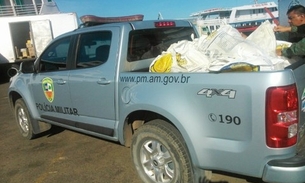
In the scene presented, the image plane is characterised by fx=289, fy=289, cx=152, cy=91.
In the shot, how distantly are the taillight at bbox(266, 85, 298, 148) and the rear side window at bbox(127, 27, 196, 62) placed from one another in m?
1.72

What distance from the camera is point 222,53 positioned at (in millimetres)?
2699

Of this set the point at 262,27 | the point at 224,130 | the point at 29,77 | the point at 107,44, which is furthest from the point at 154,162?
the point at 29,77

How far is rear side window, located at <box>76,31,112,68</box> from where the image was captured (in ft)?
11.3

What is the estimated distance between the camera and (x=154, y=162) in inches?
118

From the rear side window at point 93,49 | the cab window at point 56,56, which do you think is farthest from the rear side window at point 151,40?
the cab window at point 56,56

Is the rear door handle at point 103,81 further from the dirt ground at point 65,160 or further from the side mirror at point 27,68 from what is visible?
the side mirror at point 27,68

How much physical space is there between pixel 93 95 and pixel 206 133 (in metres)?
1.58

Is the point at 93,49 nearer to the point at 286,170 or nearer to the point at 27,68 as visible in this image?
the point at 27,68

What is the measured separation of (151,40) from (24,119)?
296 cm

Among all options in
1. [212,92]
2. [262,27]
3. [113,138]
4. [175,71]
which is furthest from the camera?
[113,138]

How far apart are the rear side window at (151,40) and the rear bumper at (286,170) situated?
1874 mm

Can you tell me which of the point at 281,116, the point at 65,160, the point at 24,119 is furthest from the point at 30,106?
the point at 281,116

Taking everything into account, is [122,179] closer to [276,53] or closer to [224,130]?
[224,130]

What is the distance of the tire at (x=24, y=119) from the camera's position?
4934 millimetres
